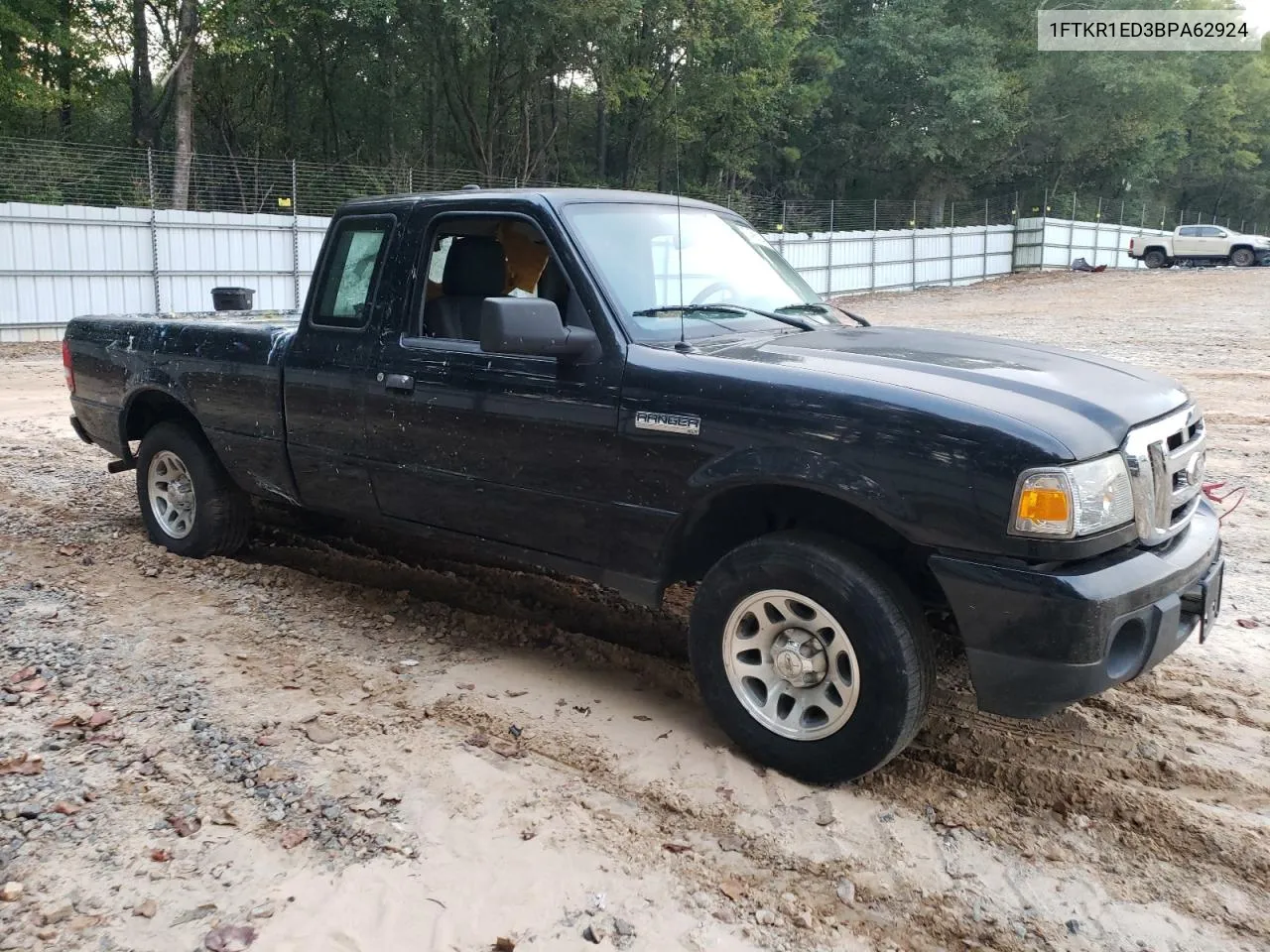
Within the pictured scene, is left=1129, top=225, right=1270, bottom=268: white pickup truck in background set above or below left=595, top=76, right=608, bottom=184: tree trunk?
below

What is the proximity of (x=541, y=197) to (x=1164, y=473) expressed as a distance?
2526 millimetres

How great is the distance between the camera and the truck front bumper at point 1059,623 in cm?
313

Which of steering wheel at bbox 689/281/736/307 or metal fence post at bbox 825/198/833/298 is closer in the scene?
steering wheel at bbox 689/281/736/307

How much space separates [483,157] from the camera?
3497cm

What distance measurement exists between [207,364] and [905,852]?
4.19m

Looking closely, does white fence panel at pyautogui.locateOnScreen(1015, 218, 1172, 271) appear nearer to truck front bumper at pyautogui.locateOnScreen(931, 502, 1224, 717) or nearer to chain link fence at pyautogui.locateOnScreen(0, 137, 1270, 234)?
chain link fence at pyautogui.locateOnScreen(0, 137, 1270, 234)

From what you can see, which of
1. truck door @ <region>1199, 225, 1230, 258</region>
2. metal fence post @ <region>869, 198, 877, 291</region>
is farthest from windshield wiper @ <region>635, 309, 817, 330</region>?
truck door @ <region>1199, 225, 1230, 258</region>

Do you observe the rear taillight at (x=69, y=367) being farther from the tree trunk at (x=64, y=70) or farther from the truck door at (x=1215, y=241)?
the truck door at (x=1215, y=241)

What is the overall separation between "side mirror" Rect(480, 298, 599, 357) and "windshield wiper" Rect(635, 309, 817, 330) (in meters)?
0.38

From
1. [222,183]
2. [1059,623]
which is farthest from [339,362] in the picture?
[222,183]

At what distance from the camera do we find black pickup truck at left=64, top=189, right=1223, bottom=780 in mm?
3232

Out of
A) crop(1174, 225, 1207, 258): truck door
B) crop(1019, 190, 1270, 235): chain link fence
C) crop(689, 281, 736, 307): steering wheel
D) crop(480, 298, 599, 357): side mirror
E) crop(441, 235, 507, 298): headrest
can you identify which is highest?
crop(1019, 190, 1270, 235): chain link fence

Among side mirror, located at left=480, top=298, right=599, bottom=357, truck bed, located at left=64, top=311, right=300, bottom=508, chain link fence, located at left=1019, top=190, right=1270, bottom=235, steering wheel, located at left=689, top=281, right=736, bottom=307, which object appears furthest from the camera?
chain link fence, located at left=1019, top=190, right=1270, bottom=235

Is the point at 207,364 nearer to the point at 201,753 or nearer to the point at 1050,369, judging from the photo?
the point at 201,753
